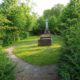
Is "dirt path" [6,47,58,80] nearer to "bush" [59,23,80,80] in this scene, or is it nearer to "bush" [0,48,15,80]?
"bush" [59,23,80,80]

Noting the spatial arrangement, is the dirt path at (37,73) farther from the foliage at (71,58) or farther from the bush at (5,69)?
the bush at (5,69)

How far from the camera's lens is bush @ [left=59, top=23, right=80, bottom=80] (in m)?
7.62

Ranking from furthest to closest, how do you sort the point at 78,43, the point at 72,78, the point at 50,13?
the point at 50,13
the point at 78,43
the point at 72,78

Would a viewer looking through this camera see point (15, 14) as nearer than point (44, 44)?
No

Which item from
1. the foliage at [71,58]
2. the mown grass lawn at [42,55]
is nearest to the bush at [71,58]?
the foliage at [71,58]

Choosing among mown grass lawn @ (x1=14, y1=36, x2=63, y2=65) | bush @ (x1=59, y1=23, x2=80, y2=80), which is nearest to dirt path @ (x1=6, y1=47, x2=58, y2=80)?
mown grass lawn @ (x1=14, y1=36, x2=63, y2=65)

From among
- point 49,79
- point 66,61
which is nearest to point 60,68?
point 66,61

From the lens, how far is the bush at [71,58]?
7.62 metres

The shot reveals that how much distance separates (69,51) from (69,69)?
37.5 inches

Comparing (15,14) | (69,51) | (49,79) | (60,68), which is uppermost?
(15,14)

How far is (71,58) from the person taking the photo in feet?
25.8

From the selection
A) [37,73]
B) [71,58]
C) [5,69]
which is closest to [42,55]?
[37,73]

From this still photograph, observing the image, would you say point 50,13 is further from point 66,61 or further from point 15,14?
point 66,61

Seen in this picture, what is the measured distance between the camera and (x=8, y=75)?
690cm
